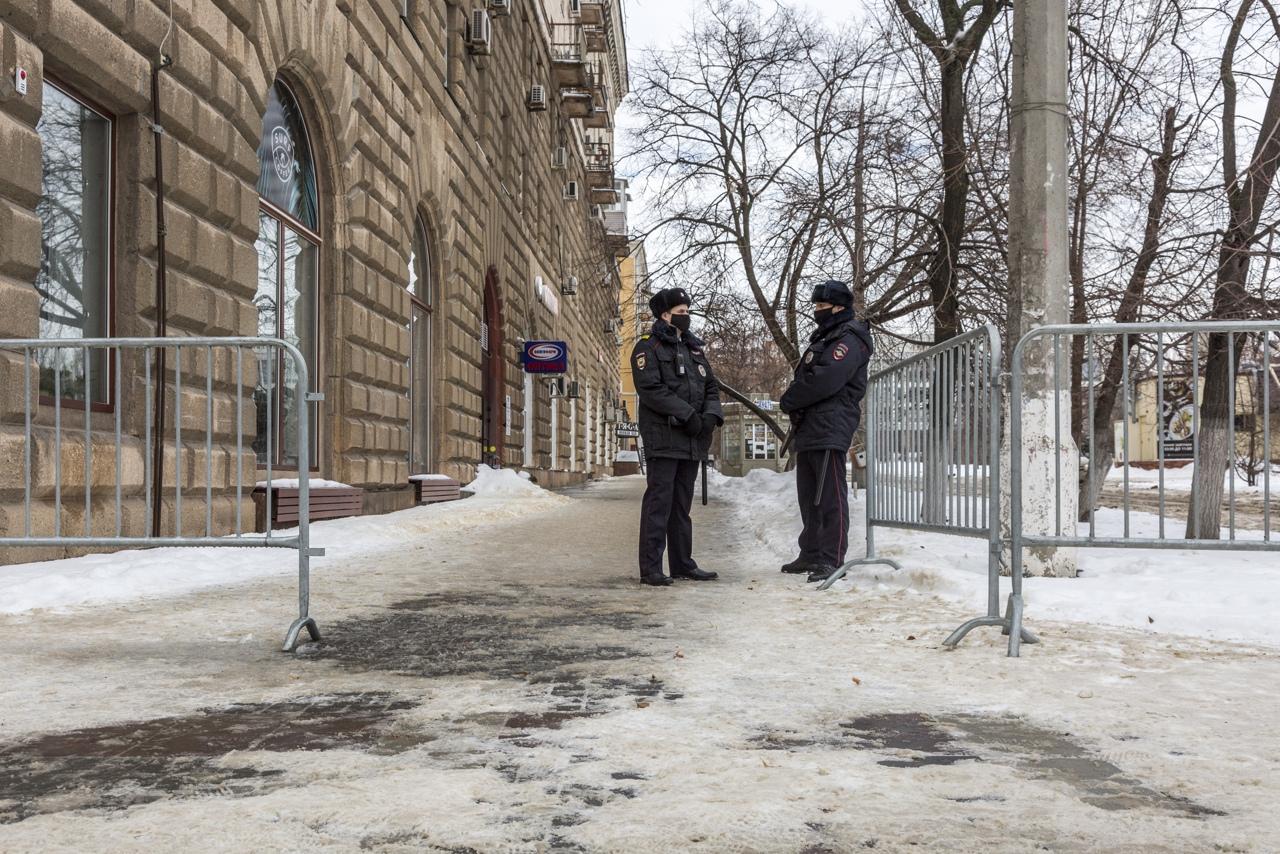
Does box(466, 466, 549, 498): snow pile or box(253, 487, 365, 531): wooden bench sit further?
box(466, 466, 549, 498): snow pile

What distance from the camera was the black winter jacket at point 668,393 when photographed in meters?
6.97

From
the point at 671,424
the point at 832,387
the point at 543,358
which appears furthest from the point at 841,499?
the point at 543,358

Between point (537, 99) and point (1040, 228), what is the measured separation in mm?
19946

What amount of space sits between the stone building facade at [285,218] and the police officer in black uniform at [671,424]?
7.82 ft

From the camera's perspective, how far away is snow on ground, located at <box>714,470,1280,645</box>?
5137 millimetres

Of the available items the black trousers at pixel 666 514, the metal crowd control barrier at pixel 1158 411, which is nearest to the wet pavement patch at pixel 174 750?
the metal crowd control barrier at pixel 1158 411

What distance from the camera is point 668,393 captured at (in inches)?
276

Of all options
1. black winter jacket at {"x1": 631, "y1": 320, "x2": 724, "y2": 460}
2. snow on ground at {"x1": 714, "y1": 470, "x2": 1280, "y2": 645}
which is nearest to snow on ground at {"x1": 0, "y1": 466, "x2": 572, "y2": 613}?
black winter jacket at {"x1": 631, "y1": 320, "x2": 724, "y2": 460}

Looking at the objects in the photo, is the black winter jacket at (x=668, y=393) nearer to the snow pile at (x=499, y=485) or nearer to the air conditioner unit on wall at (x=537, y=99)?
the snow pile at (x=499, y=485)

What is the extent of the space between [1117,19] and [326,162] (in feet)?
24.1

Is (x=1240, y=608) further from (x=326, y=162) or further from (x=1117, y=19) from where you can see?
(x=326, y=162)

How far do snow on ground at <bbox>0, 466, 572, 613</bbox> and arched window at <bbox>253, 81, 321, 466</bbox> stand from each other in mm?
1007

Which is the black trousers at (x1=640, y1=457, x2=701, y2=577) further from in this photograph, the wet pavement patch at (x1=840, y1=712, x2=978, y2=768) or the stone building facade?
the wet pavement patch at (x1=840, y1=712, x2=978, y2=768)

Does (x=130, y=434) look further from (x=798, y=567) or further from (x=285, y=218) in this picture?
(x=798, y=567)
